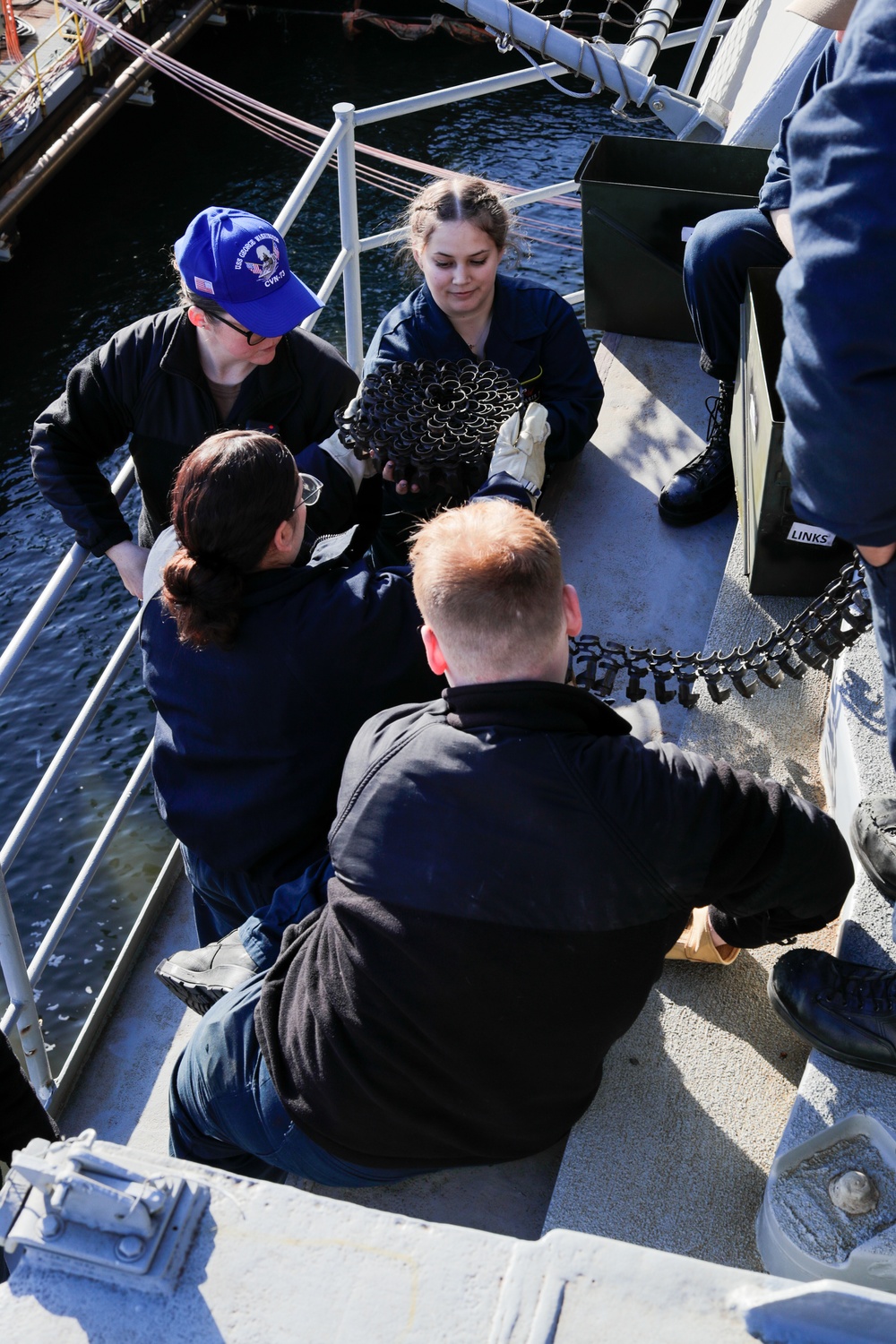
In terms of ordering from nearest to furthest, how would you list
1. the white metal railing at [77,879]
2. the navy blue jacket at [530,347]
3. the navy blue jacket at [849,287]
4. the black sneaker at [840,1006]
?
the navy blue jacket at [849,287], the black sneaker at [840,1006], the white metal railing at [77,879], the navy blue jacket at [530,347]

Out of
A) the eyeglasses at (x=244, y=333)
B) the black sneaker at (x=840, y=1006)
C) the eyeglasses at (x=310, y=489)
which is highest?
the eyeglasses at (x=244, y=333)

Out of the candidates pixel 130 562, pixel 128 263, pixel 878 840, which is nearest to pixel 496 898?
pixel 878 840

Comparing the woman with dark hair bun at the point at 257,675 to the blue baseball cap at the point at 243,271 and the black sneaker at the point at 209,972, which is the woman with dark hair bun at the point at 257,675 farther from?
the blue baseball cap at the point at 243,271

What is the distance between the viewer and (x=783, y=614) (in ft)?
10.0

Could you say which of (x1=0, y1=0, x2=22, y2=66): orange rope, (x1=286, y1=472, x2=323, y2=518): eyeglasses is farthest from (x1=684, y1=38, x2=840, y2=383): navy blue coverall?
(x1=0, y1=0, x2=22, y2=66): orange rope

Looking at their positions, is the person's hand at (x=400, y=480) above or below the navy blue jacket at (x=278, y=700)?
above

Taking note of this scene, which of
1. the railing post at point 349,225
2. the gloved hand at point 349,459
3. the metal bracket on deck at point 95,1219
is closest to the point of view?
the metal bracket on deck at point 95,1219

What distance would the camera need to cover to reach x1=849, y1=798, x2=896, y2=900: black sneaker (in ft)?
6.96

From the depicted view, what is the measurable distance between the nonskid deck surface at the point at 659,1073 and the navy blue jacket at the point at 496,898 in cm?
40

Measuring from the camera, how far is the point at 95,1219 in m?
1.05

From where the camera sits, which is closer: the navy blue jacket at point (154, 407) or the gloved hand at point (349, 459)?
the gloved hand at point (349, 459)

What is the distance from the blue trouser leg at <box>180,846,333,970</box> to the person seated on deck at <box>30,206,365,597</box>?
81 centimetres

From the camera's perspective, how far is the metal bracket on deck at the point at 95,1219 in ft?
3.42

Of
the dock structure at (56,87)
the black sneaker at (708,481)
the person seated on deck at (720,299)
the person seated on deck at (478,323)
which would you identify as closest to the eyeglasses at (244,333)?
the person seated on deck at (478,323)
